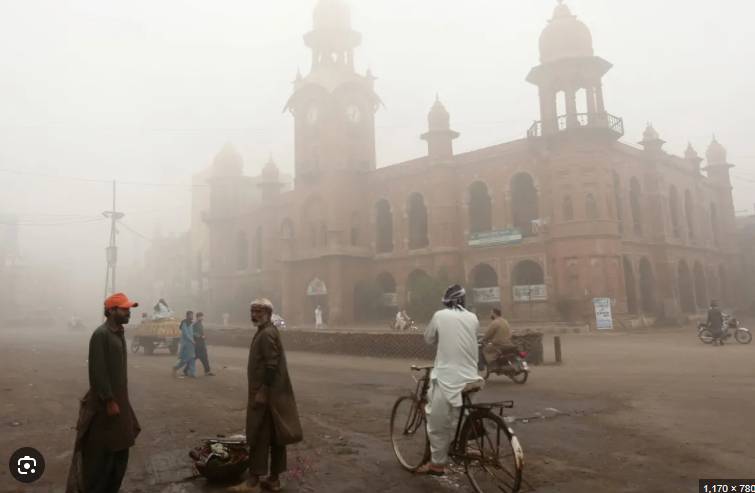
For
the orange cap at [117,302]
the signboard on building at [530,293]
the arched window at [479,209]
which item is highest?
the arched window at [479,209]

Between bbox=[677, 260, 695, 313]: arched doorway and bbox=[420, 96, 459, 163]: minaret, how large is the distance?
16887mm

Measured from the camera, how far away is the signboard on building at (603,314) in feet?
85.8

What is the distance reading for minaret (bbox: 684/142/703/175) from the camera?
1519 inches

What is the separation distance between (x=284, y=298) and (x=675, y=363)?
2930 centimetres

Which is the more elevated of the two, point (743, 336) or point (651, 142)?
point (651, 142)

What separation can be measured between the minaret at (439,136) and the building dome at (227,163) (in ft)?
81.5

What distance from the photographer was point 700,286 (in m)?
37.3

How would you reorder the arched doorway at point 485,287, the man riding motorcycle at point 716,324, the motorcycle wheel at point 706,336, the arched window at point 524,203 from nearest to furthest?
the man riding motorcycle at point 716,324, the motorcycle wheel at point 706,336, the arched doorway at point 485,287, the arched window at point 524,203

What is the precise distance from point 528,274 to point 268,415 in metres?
28.4

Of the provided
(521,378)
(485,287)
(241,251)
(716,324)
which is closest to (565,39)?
(485,287)

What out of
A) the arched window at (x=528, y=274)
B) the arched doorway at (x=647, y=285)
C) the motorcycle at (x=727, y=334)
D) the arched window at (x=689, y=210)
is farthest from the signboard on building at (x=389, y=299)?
the arched window at (x=689, y=210)

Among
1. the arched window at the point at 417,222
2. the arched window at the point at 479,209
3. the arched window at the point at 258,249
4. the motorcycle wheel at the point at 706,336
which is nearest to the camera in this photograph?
the motorcycle wheel at the point at 706,336

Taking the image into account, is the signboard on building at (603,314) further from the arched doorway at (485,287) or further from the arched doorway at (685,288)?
the arched doorway at (685,288)

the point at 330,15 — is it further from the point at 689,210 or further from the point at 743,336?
the point at 743,336
